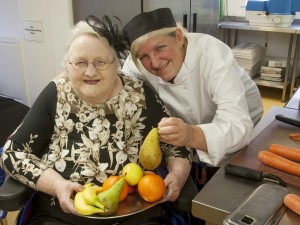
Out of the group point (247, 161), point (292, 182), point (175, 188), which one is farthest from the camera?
point (175, 188)

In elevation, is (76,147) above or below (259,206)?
below

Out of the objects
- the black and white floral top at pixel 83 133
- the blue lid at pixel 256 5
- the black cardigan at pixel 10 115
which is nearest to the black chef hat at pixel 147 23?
the black and white floral top at pixel 83 133

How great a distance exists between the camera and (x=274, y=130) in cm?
129

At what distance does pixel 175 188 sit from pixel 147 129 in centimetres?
31

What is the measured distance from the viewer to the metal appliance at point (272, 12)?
3.59 m

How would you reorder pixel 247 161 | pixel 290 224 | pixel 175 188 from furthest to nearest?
pixel 175 188
pixel 247 161
pixel 290 224

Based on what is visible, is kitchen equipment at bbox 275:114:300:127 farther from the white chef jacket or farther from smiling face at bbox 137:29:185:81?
smiling face at bbox 137:29:185:81

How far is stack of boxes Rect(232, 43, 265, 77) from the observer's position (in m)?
3.86

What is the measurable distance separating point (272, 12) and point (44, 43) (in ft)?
8.02

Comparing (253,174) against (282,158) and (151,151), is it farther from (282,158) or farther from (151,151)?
(151,151)

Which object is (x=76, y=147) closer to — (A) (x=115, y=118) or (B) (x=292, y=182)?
(A) (x=115, y=118)

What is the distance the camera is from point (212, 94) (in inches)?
54.0

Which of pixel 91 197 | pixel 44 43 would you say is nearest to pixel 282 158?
pixel 91 197

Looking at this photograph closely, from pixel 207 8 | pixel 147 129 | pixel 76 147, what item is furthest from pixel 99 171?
pixel 207 8
